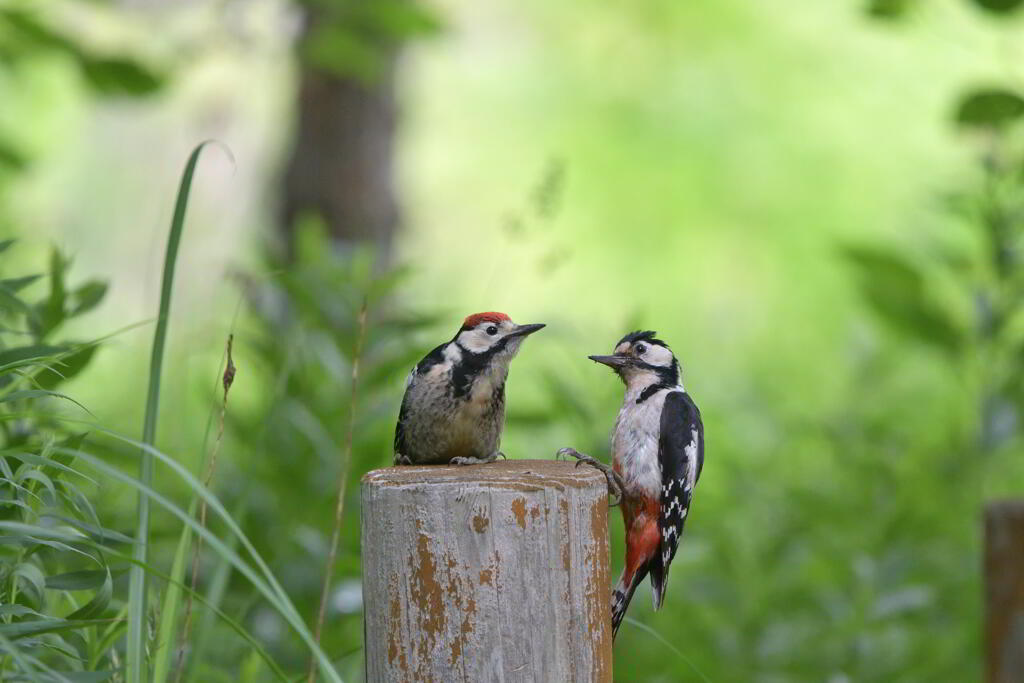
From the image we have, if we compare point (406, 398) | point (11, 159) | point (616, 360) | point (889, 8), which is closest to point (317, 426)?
point (406, 398)

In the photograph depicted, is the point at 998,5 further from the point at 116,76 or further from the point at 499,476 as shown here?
the point at 116,76

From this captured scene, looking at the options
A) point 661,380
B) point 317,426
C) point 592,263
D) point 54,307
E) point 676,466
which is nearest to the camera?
point 676,466

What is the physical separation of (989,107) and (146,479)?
294 cm

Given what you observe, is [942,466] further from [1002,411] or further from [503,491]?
[503,491]

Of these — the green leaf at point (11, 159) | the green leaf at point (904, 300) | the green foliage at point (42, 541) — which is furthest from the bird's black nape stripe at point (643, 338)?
the green leaf at point (11, 159)

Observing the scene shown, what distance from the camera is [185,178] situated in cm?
209

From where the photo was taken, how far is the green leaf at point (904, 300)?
437cm

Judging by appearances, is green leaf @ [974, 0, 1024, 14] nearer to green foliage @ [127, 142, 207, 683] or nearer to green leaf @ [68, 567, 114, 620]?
green foliage @ [127, 142, 207, 683]

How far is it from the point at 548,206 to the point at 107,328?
6267 millimetres

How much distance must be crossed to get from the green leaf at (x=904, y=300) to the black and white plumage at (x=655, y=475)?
6.90 feet

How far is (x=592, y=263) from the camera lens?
11.6 metres

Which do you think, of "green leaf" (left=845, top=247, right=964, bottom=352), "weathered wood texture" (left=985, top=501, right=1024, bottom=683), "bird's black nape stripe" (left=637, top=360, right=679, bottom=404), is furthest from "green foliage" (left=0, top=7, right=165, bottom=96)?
"weathered wood texture" (left=985, top=501, right=1024, bottom=683)

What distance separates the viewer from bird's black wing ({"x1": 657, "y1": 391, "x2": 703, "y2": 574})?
241 centimetres

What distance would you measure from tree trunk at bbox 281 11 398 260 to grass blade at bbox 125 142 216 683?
4508 millimetres
